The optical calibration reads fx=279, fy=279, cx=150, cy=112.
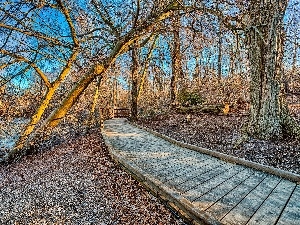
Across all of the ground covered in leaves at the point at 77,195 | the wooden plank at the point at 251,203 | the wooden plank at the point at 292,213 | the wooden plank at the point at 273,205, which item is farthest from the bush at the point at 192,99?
the wooden plank at the point at 292,213

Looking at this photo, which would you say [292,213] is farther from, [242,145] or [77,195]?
[242,145]

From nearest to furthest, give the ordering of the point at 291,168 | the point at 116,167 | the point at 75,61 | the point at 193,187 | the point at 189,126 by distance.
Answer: the point at 193,187, the point at 291,168, the point at 116,167, the point at 75,61, the point at 189,126

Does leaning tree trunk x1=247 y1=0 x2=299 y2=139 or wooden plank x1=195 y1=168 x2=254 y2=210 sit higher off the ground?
leaning tree trunk x1=247 y1=0 x2=299 y2=139

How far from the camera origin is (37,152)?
39.6 ft

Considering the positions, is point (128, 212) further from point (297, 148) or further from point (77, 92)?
point (77, 92)

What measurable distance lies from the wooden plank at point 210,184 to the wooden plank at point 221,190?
96mm

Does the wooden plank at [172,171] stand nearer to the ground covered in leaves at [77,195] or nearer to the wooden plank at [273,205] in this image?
the ground covered in leaves at [77,195]

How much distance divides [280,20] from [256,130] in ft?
12.5

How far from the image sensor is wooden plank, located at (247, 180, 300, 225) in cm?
401

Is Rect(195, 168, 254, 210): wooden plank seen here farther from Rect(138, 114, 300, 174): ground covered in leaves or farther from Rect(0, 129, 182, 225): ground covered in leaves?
Rect(138, 114, 300, 174): ground covered in leaves

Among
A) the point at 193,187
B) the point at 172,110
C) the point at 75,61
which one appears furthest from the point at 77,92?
the point at 172,110

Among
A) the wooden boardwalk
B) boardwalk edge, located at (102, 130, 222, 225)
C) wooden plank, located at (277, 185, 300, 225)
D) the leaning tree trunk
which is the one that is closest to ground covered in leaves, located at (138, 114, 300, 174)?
the leaning tree trunk

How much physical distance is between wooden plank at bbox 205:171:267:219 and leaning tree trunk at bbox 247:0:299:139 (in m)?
3.86

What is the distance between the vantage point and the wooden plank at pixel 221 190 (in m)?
4.66
